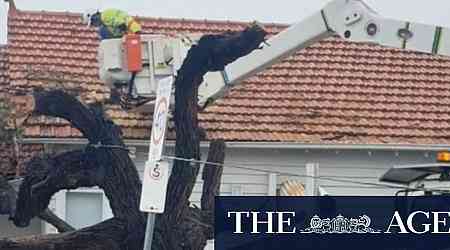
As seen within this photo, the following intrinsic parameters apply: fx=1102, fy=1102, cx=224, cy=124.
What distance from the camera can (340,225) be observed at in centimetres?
929

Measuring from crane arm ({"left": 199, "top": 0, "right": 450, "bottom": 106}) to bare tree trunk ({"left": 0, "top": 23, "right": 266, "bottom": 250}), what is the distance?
31.1 inches

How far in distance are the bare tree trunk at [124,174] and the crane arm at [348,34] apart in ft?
2.59

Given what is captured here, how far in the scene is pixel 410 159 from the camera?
16.2 metres

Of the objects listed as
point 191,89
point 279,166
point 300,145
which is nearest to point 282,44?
point 191,89

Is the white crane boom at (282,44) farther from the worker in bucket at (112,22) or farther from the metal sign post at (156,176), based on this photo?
the metal sign post at (156,176)

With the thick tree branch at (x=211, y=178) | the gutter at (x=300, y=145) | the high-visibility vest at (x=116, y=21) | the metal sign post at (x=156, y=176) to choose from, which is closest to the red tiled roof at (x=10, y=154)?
the gutter at (x=300, y=145)

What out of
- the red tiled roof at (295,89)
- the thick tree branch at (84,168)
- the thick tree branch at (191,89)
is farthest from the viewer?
the red tiled roof at (295,89)

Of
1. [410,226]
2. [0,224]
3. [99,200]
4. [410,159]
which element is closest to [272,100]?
[410,159]

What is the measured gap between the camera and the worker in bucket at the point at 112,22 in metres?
12.4

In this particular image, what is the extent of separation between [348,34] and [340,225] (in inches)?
113

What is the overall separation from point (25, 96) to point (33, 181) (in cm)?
310

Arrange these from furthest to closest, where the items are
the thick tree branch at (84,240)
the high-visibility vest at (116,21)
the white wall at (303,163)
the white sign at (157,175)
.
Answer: the white wall at (303,163) → the high-visibility vest at (116,21) → the thick tree branch at (84,240) → the white sign at (157,175)

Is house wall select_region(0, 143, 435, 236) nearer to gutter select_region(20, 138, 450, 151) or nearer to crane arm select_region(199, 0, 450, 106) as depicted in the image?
gutter select_region(20, 138, 450, 151)

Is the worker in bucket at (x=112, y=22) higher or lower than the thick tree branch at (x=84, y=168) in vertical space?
higher
